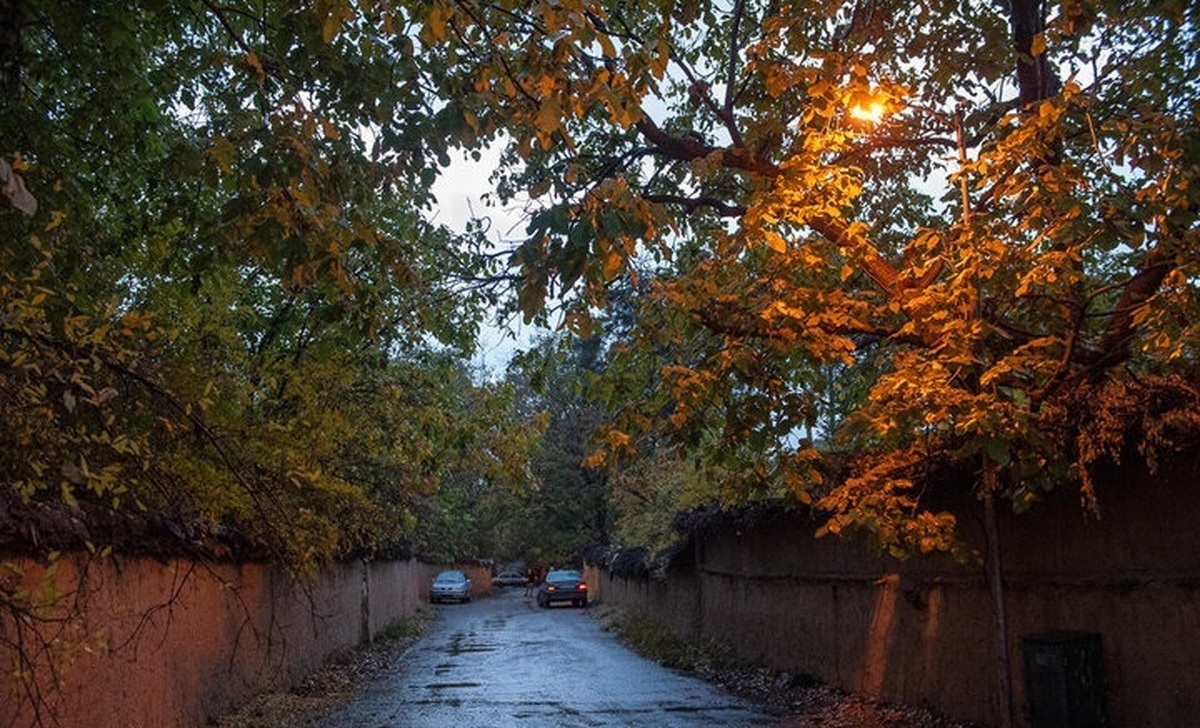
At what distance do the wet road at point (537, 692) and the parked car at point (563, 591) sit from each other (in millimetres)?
20898

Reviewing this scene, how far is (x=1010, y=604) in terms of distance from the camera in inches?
400

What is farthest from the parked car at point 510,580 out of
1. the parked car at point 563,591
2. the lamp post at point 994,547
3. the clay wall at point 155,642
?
the lamp post at point 994,547

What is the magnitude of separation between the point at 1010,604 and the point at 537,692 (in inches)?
290

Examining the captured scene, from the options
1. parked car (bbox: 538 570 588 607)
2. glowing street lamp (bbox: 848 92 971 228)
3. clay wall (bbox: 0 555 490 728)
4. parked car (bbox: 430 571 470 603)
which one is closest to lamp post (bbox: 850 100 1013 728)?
glowing street lamp (bbox: 848 92 971 228)

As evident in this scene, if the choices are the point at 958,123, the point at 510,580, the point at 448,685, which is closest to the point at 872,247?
the point at 958,123

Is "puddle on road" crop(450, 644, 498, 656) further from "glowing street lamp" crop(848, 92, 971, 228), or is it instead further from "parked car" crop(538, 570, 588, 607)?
"parked car" crop(538, 570, 588, 607)

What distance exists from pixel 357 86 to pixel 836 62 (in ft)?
13.1

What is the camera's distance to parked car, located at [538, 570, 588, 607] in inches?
1857

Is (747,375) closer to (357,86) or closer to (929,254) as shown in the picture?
(929,254)

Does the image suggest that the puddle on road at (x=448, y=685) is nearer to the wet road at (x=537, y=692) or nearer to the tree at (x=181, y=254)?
the wet road at (x=537, y=692)

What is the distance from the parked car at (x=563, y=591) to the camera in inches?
1857

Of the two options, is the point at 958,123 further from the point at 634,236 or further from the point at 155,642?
the point at 155,642

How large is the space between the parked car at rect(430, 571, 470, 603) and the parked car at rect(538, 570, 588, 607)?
6576mm

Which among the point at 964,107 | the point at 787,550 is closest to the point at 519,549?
the point at 787,550
